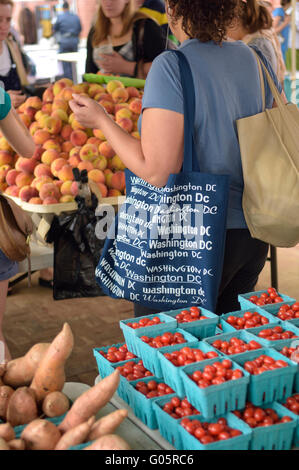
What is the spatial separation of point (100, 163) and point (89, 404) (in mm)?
2198

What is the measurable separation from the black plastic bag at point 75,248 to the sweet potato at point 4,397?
5.13 feet

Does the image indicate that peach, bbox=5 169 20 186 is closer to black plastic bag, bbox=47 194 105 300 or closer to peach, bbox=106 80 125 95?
black plastic bag, bbox=47 194 105 300

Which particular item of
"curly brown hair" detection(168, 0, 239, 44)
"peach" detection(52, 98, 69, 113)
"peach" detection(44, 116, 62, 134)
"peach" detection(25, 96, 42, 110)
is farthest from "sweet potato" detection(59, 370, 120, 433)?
"peach" detection(25, 96, 42, 110)

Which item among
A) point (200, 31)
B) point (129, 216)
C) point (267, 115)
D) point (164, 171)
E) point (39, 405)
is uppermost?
point (200, 31)

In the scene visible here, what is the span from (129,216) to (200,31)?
588 millimetres

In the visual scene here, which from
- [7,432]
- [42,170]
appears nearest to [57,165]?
[42,170]

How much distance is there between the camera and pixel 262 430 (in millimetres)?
1134

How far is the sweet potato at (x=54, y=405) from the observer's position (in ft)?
4.01

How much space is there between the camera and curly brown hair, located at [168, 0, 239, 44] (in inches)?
64.8

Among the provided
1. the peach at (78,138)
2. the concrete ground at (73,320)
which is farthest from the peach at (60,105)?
the concrete ground at (73,320)

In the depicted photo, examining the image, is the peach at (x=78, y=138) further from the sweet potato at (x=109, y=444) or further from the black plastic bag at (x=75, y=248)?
the sweet potato at (x=109, y=444)

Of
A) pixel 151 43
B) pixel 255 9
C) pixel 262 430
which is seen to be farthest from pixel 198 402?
pixel 151 43
